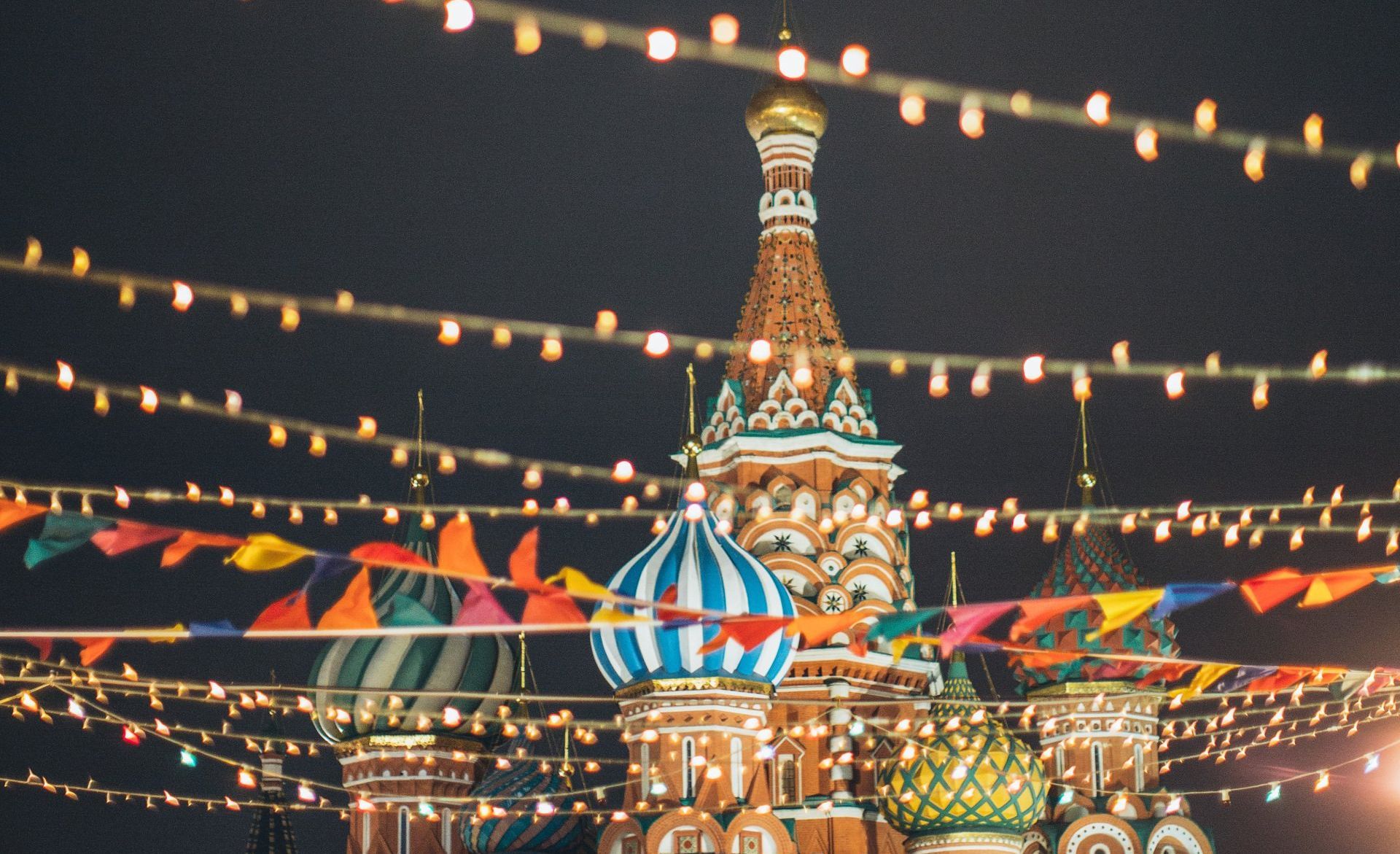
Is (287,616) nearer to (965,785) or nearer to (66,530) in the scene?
(66,530)

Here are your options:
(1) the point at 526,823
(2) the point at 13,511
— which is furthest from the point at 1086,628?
(2) the point at 13,511

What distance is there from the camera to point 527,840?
26312 millimetres

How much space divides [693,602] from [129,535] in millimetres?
14349

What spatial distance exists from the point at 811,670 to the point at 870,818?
6.21ft

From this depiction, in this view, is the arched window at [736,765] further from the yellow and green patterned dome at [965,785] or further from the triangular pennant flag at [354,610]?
the triangular pennant flag at [354,610]

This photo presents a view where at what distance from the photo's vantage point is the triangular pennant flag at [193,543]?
11391 mm

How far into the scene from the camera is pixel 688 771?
24953 mm

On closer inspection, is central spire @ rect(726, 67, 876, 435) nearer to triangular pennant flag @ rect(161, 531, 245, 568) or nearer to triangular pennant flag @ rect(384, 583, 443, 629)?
triangular pennant flag @ rect(384, 583, 443, 629)

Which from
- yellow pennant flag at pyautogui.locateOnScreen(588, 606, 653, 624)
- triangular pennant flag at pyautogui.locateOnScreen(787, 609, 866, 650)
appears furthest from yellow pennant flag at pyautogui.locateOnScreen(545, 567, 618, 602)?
triangular pennant flag at pyautogui.locateOnScreen(787, 609, 866, 650)

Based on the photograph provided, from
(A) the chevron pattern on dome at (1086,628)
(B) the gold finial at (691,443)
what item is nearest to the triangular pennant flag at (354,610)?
(B) the gold finial at (691,443)

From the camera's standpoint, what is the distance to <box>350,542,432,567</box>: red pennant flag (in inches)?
448

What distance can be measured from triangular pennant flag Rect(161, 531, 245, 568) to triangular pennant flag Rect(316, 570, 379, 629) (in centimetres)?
57

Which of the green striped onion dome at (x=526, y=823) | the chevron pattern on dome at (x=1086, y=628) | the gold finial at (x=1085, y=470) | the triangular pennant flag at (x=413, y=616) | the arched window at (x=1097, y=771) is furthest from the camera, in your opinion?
the gold finial at (x=1085, y=470)

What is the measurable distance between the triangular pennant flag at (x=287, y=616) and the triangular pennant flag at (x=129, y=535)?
2.28 feet
